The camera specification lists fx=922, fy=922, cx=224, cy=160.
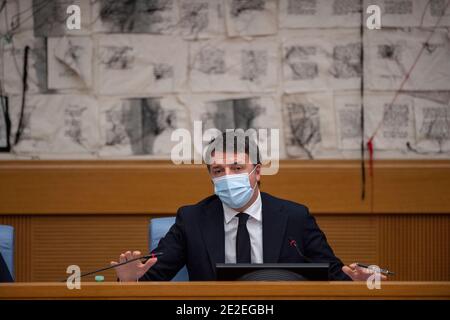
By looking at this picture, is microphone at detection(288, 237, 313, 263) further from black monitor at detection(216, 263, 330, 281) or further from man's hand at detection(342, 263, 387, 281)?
black monitor at detection(216, 263, 330, 281)

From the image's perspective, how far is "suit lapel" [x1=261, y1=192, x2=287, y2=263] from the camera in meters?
3.68

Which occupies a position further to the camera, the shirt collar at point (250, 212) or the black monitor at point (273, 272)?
the shirt collar at point (250, 212)

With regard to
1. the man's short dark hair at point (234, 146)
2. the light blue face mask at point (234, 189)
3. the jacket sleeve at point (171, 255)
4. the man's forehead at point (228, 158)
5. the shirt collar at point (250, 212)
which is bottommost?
the jacket sleeve at point (171, 255)

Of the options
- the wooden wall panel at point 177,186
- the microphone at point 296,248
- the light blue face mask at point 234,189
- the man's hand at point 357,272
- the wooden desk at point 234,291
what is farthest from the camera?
the wooden wall panel at point 177,186

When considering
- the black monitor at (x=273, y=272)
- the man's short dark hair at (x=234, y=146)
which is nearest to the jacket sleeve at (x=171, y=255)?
the man's short dark hair at (x=234, y=146)

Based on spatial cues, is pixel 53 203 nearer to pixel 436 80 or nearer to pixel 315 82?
pixel 315 82

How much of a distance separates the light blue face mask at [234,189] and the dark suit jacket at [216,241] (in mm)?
99

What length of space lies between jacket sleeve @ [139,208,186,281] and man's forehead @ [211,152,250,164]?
0.28 meters

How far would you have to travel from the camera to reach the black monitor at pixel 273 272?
296 cm

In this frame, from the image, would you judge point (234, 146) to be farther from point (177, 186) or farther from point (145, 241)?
point (145, 241)

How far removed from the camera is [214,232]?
147 inches

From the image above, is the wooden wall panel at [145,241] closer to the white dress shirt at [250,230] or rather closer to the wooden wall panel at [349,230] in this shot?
the wooden wall panel at [349,230]

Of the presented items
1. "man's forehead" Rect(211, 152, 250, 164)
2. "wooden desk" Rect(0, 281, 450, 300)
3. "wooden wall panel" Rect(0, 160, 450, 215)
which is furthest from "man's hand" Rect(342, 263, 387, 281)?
"wooden wall panel" Rect(0, 160, 450, 215)

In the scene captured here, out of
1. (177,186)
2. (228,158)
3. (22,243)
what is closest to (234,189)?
(228,158)
